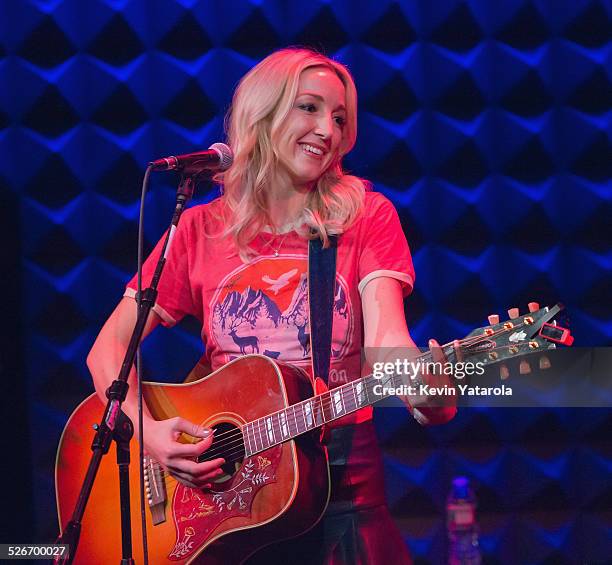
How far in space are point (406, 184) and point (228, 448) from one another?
1358mm

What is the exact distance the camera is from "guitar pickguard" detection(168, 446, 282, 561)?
2.40 m

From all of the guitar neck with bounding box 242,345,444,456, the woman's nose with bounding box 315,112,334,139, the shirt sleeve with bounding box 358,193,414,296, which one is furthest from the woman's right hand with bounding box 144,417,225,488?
the woman's nose with bounding box 315,112,334,139

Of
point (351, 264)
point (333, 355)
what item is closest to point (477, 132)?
point (351, 264)

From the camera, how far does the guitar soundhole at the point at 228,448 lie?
2469 millimetres

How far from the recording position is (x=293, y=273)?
2570 mm

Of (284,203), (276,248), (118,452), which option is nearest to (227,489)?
(118,452)

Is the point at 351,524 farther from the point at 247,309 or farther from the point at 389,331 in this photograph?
the point at 247,309

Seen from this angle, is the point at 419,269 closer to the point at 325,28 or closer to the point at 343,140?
the point at 343,140

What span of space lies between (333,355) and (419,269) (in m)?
0.93

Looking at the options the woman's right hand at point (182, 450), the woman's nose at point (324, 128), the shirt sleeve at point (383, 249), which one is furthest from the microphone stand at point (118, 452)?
the woman's nose at point (324, 128)

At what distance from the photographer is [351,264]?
2.55m

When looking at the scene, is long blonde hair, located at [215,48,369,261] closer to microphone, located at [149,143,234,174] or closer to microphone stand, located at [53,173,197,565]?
microphone, located at [149,143,234,174]

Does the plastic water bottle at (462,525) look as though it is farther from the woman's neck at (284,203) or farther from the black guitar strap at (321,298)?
the woman's neck at (284,203)

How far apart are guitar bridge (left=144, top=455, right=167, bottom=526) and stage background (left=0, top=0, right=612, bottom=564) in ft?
2.61
